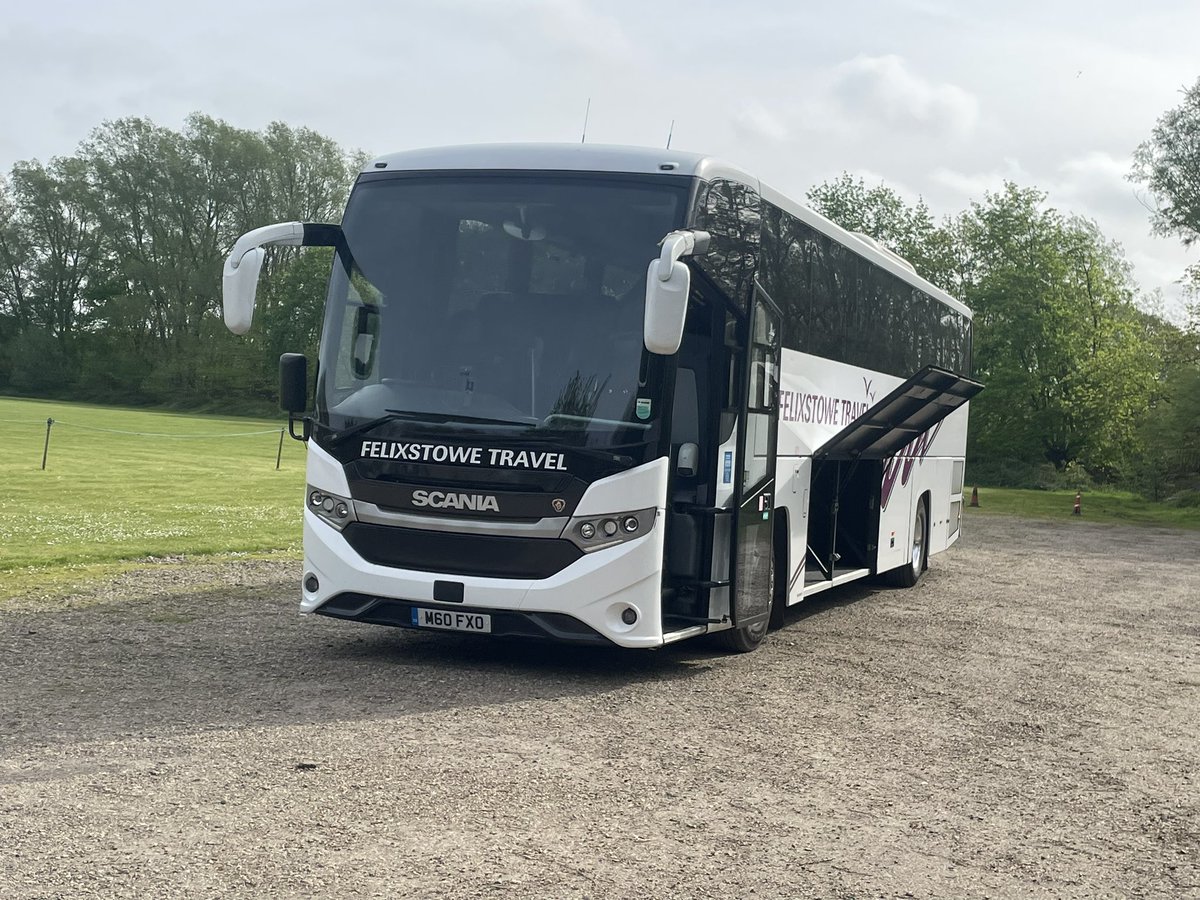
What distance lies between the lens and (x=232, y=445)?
4762 centimetres

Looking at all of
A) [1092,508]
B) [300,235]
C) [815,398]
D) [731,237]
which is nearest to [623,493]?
[731,237]

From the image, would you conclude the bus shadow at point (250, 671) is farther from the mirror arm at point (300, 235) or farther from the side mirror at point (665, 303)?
the mirror arm at point (300, 235)

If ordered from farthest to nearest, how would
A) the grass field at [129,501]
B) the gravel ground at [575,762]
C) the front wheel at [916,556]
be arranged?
the front wheel at [916,556]
the grass field at [129,501]
the gravel ground at [575,762]

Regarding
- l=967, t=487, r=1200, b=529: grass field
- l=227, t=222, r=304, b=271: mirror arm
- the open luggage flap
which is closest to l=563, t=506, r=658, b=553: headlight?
l=227, t=222, r=304, b=271: mirror arm

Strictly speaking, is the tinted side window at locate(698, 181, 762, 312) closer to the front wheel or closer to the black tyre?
the black tyre

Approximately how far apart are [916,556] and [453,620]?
912 cm

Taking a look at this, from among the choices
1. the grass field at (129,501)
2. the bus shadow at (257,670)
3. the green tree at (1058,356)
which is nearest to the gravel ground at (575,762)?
the bus shadow at (257,670)

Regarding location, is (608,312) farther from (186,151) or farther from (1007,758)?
(186,151)

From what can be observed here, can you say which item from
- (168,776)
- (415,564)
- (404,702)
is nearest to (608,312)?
(415,564)

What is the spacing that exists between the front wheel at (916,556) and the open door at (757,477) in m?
6.07

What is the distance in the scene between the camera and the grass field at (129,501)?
626 inches

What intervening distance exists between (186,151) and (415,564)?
256 ft

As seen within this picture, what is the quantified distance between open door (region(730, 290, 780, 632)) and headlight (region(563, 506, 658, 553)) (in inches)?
40.3

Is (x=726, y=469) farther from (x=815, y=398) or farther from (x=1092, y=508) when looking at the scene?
(x=1092, y=508)
